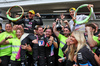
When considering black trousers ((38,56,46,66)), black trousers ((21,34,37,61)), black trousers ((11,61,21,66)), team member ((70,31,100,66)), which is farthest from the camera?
black trousers ((38,56,46,66))

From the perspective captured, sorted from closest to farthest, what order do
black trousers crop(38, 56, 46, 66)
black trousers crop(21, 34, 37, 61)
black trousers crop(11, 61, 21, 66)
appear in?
black trousers crop(11, 61, 21, 66)
black trousers crop(21, 34, 37, 61)
black trousers crop(38, 56, 46, 66)

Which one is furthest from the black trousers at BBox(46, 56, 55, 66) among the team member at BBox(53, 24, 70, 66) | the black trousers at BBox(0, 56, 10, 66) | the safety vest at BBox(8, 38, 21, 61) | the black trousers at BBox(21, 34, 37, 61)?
the black trousers at BBox(0, 56, 10, 66)

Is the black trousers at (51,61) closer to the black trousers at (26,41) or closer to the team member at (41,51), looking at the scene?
the team member at (41,51)

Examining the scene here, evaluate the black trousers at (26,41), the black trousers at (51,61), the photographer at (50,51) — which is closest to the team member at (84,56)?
the photographer at (50,51)

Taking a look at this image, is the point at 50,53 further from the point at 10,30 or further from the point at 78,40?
the point at 78,40

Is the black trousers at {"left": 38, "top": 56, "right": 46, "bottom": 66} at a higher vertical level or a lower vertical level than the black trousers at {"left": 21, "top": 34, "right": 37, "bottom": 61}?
lower

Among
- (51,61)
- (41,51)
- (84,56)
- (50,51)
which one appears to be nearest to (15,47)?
(41,51)

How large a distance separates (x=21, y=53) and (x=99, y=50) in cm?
232

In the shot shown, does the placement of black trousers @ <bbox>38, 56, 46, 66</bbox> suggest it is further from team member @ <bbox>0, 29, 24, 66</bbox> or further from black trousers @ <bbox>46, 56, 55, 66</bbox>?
team member @ <bbox>0, 29, 24, 66</bbox>

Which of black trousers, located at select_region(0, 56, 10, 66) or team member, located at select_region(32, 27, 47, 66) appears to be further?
team member, located at select_region(32, 27, 47, 66)

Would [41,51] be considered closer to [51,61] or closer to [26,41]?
[51,61]

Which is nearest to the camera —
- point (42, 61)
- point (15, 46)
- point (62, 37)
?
point (15, 46)

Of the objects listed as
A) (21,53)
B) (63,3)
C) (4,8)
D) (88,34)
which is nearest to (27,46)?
(21,53)

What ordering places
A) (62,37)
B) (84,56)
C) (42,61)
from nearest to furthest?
(84,56) → (62,37) → (42,61)
